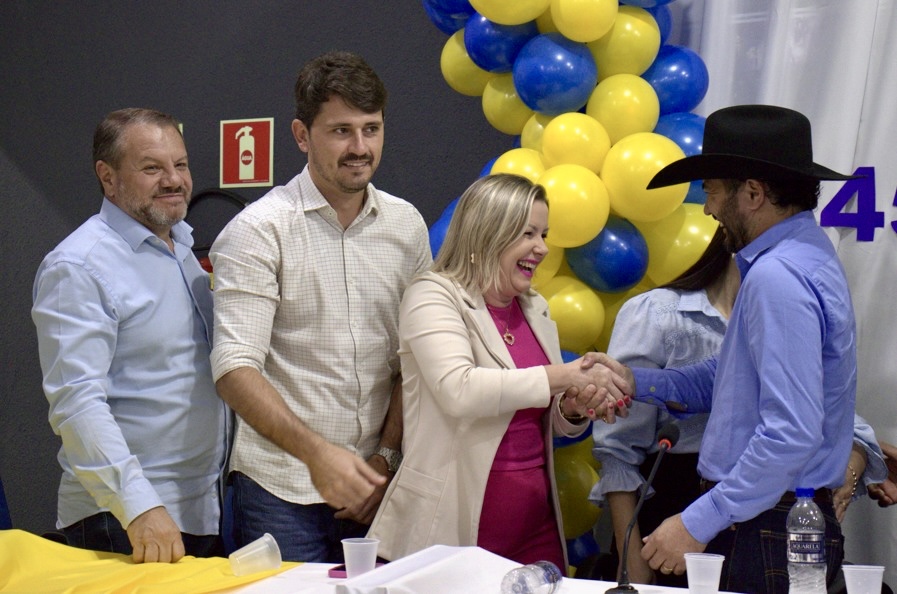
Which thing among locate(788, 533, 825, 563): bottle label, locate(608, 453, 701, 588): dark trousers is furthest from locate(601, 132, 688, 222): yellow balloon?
locate(788, 533, 825, 563): bottle label

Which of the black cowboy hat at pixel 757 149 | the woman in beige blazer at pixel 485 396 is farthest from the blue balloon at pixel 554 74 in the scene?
the black cowboy hat at pixel 757 149

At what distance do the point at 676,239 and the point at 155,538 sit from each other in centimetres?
154

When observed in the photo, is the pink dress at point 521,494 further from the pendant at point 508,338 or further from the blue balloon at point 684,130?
the blue balloon at point 684,130

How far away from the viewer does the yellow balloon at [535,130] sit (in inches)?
113

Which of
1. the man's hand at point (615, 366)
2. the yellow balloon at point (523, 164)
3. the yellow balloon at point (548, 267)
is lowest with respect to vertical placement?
the man's hand at point (615, 366)

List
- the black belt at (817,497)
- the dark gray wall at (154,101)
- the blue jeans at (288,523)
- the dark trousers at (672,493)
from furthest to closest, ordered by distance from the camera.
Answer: the dark gray wall at (154,101) < the dark trousers at (672,493) < the blue jeans at (288,523) < the black belt at (817,497)

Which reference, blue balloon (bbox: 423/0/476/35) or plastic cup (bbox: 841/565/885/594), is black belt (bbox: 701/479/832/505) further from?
blue balloon (bbox: 423/0/476/35)

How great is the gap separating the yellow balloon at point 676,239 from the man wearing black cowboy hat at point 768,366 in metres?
0.44

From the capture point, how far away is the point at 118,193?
8.52 feet

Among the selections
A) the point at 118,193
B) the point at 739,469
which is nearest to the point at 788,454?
the point at 739,469

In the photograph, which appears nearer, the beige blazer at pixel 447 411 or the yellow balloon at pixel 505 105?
the beige blazer at pixel 447 411

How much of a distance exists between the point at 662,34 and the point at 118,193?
1.62 metres

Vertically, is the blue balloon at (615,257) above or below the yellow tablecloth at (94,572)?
above

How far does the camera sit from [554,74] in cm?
270
